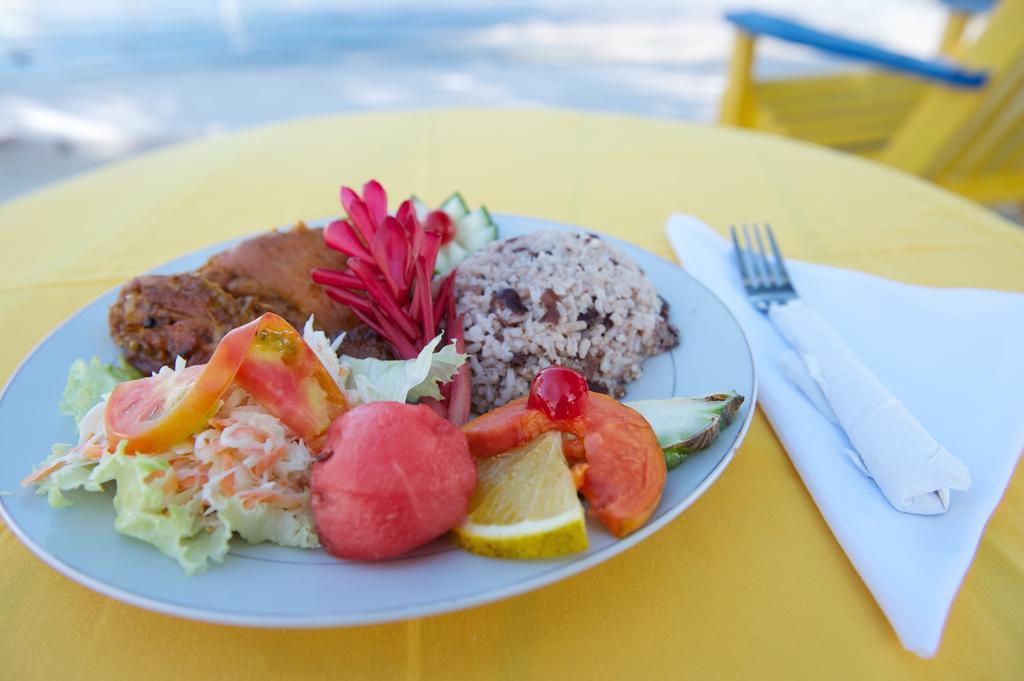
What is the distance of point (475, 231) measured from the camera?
2.19m

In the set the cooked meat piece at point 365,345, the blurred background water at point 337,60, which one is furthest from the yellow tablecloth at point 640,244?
the blurred background water at point 337,60

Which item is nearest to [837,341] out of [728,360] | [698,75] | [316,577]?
[728,360]

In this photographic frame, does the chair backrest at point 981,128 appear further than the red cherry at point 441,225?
Yes

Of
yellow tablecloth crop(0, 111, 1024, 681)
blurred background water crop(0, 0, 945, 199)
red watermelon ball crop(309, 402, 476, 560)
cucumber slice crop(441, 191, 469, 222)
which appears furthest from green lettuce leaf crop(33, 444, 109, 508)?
blurred background water crop(0, 0, 945, 199)

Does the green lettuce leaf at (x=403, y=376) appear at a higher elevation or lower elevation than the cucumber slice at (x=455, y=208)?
lower

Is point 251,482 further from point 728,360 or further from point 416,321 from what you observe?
point 728,360

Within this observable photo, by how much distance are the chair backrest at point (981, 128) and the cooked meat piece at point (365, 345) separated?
3.29 meters

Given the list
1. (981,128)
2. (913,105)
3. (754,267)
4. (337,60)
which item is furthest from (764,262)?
(337,60)

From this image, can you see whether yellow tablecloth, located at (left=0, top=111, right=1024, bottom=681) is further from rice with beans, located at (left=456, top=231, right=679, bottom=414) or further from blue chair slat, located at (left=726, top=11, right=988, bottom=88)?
blue chair slat, located at (left=726, top=11, right=988, bottom=88)

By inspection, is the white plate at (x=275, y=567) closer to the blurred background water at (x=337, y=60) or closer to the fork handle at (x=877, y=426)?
the fork handle at (x=877, y=426)

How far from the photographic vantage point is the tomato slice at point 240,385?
1.19 metres

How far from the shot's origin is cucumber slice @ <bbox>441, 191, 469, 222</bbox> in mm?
2273

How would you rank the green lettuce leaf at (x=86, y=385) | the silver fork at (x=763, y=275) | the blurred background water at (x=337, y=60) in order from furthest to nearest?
the blurred background water at (x=337, y=60) < the silver fork at (x=763, y=275) < the green lettuce leaf at (x=86, y=385)

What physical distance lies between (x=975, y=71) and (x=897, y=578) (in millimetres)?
3469
